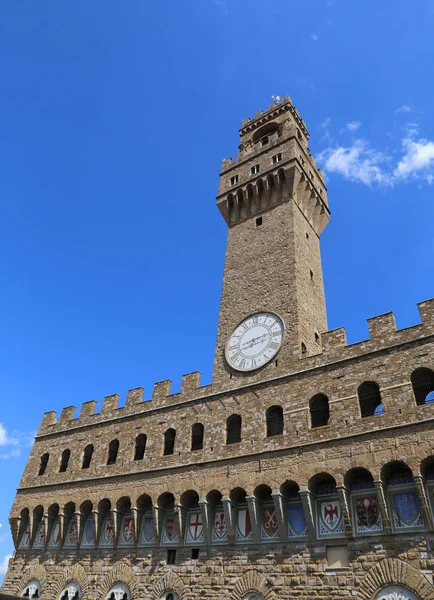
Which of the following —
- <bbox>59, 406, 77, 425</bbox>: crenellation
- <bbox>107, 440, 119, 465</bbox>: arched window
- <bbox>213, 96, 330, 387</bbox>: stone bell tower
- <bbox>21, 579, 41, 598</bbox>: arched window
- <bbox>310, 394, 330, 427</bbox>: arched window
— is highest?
<bbox>213, 96, 330, 387</bbox>: stone bell tower

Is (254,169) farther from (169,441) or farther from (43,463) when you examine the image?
(43,463)

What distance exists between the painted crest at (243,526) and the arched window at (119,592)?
504cm

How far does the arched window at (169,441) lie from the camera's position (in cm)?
1895

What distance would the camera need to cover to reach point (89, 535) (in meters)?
19.6

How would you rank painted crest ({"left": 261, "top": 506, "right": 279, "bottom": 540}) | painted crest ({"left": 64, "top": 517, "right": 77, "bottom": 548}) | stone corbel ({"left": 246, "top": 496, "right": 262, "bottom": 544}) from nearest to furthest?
painted crest ({"left": 261, "top": 506, "right": 279, "bottom": 540}) < stone corbel ({"left": 246, "top": 496, "right": 262, "bottom": 544}) < painted crest ({"left": 64, "top": 517, "right": 77, "bottom": 548})

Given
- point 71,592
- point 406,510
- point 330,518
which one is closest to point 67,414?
point 71,592

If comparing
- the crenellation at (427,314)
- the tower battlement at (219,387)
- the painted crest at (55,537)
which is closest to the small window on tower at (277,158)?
the tower battlement at (219,387)

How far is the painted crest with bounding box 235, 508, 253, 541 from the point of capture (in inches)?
607

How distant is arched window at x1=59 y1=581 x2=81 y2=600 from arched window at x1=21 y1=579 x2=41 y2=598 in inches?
59.4

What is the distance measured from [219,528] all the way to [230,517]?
83 centimetres

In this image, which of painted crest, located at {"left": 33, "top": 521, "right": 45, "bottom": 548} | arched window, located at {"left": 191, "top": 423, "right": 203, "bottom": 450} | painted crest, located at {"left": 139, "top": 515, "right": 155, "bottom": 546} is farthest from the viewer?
painted crest, located at {"left": 33, "top": 521, "right": 45, "bottom": 548}

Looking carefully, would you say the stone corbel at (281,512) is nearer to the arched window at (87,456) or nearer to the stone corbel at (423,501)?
the stone corbel at (423,501)

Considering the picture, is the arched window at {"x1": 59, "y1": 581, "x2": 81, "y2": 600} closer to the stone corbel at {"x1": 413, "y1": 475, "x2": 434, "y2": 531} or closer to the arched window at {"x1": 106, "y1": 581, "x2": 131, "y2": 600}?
the arched window at {"x1": 106, "y1": 581, "x2": 131, "y2": 600}

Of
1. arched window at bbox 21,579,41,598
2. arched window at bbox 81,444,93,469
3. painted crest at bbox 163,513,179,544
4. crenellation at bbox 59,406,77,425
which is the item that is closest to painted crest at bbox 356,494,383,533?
painted crest at bbox 163,513,179,544
